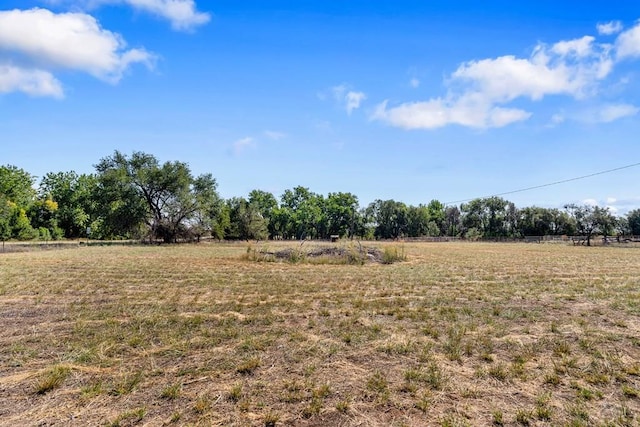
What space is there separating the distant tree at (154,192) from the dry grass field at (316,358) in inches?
1244

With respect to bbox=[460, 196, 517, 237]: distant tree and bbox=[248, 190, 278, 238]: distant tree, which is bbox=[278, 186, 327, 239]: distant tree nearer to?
bbox=[248, 190, 278, 238]: distant tree

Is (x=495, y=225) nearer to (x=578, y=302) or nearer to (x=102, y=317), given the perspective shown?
(x=578, y=302)

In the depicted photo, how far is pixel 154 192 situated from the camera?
40.2 meters

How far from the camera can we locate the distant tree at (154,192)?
38812 millimetres

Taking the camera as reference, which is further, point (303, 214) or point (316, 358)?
point (303, 214)

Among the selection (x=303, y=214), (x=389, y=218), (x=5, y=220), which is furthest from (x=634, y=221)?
(x=5, y=220)

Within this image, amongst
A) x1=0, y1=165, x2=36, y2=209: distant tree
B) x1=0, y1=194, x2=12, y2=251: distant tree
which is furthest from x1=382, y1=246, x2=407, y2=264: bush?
x1=0, y1=165, x2=36, y2=209: distant tree

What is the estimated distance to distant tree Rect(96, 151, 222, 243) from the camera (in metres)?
38.8

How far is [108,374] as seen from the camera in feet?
13.4

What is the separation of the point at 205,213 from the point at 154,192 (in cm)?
589

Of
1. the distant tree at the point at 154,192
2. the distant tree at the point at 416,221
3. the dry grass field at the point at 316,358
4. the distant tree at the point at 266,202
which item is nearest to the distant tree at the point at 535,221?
the distant tree at the point at 416,221

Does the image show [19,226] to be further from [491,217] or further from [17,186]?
[491,217]

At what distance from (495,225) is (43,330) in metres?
94.9

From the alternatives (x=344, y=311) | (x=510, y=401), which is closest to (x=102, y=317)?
(x=344, y=311)
